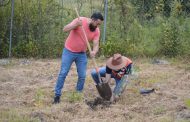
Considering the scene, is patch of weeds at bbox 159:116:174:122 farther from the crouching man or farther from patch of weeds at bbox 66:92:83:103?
patch of weeds at bbox 66:92:83:103

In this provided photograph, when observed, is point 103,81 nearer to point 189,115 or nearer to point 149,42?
point 189,115

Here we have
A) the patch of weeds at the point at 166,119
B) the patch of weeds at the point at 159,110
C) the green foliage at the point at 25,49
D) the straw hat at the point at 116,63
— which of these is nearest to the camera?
the patch of weeds at the point at 166,119

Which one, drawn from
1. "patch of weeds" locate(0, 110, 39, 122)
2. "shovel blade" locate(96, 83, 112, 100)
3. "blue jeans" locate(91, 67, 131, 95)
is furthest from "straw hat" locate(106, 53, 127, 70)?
"patch of weeds" locate(0, 110, 39, 122)

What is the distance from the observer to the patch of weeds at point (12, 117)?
6.66m

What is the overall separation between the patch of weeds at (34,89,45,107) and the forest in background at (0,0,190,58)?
416cm

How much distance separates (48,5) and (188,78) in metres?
4.73

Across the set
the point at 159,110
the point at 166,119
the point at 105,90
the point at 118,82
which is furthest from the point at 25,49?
the point at 166,119

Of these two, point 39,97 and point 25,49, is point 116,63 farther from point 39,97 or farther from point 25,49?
point 25,49

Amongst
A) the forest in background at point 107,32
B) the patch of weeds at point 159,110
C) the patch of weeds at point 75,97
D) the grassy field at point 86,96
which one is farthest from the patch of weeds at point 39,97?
the forest in background at point 107,32

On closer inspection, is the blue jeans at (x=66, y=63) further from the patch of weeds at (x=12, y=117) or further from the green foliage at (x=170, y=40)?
the green foliage at (x=170, y=40)

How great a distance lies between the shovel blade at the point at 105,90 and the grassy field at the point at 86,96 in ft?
0.70

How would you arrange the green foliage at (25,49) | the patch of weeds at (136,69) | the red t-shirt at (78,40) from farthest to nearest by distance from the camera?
the green foliage at (25,49) < the patch of weeds at (136,69) < the red t-shirt at (78,40)

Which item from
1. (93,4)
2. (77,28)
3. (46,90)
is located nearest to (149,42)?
(93,4)

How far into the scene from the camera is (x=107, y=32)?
13.5 metres
